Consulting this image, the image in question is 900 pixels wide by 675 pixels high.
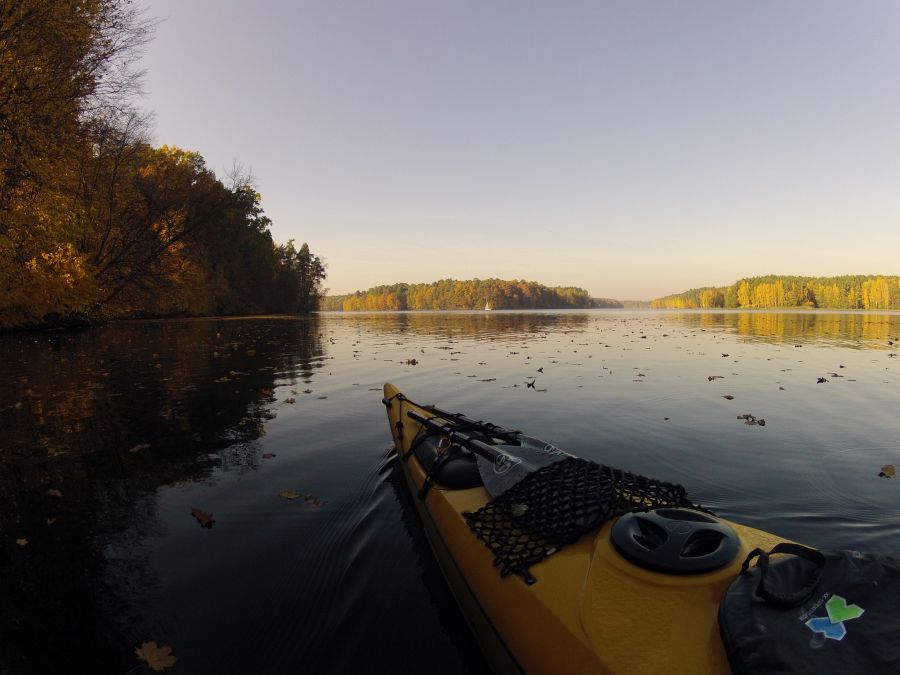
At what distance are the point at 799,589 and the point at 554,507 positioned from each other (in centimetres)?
148

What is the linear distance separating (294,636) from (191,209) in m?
40.5

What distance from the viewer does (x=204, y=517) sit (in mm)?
4609

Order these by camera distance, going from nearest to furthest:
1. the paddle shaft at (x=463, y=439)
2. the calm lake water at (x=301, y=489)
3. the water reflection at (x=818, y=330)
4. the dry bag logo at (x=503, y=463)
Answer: the calm lake water at (x=301, y=489), the dry bag logo at (x=503, y=463), the paddle shaft at (x=463, y=439), the water reflection at (x=818, y=330)

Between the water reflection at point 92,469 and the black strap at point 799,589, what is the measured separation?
3736 mm

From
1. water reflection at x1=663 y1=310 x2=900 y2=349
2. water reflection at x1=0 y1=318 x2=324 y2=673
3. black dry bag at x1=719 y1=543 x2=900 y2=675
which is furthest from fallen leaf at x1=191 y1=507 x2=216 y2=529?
water reflection at x1=663 y1=310 x2=900 y2=349

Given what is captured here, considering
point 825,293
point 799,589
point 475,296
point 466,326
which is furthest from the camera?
point 475,296

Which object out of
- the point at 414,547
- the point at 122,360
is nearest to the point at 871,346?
the point at 414,547

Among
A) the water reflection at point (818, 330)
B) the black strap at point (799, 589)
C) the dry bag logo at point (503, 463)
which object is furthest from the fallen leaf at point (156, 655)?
the water reflection at point (818, 330)

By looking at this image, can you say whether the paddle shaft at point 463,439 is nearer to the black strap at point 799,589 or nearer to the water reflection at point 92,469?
the black strap at point 799,589

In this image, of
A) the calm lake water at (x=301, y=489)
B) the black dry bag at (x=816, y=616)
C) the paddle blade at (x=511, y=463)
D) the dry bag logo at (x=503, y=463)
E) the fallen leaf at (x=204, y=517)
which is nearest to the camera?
the black dry bag at (x=816, y=616)

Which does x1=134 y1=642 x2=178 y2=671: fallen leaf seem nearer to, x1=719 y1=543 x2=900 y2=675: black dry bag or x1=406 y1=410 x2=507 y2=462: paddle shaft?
x1=406 y1=410 x2=507 y2=462: paddle shaft

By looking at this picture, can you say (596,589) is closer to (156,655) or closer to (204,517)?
(156,655)

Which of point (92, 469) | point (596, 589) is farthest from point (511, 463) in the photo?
point (92, 469)

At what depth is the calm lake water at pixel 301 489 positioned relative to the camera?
3047 millimetres
